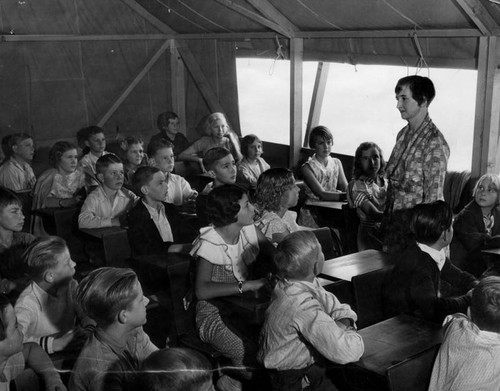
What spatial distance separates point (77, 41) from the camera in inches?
395

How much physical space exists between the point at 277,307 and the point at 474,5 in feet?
12.7

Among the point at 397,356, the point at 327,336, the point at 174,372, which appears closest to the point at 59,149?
the point at 327,336

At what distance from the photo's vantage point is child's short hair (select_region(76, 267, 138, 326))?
2.67 metres

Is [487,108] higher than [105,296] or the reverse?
higher

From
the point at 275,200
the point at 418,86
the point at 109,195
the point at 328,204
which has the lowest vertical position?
the point at 328,204

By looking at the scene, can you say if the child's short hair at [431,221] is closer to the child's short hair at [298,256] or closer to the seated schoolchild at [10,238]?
the child's short hair at [298,256]

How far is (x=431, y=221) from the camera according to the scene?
363 centimetres

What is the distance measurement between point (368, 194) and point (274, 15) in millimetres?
3236

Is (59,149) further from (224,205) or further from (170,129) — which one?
(224,205)

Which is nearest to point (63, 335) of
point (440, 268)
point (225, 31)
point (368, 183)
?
point (440, 268)

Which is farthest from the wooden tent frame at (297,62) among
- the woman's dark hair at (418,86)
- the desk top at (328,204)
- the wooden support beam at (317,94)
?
the woman's dark hair at (418,86)

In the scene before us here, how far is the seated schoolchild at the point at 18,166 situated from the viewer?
7.62 meters

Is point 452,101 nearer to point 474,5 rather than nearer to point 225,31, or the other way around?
point 225,31

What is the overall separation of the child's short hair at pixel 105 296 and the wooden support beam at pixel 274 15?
18.8 ft
